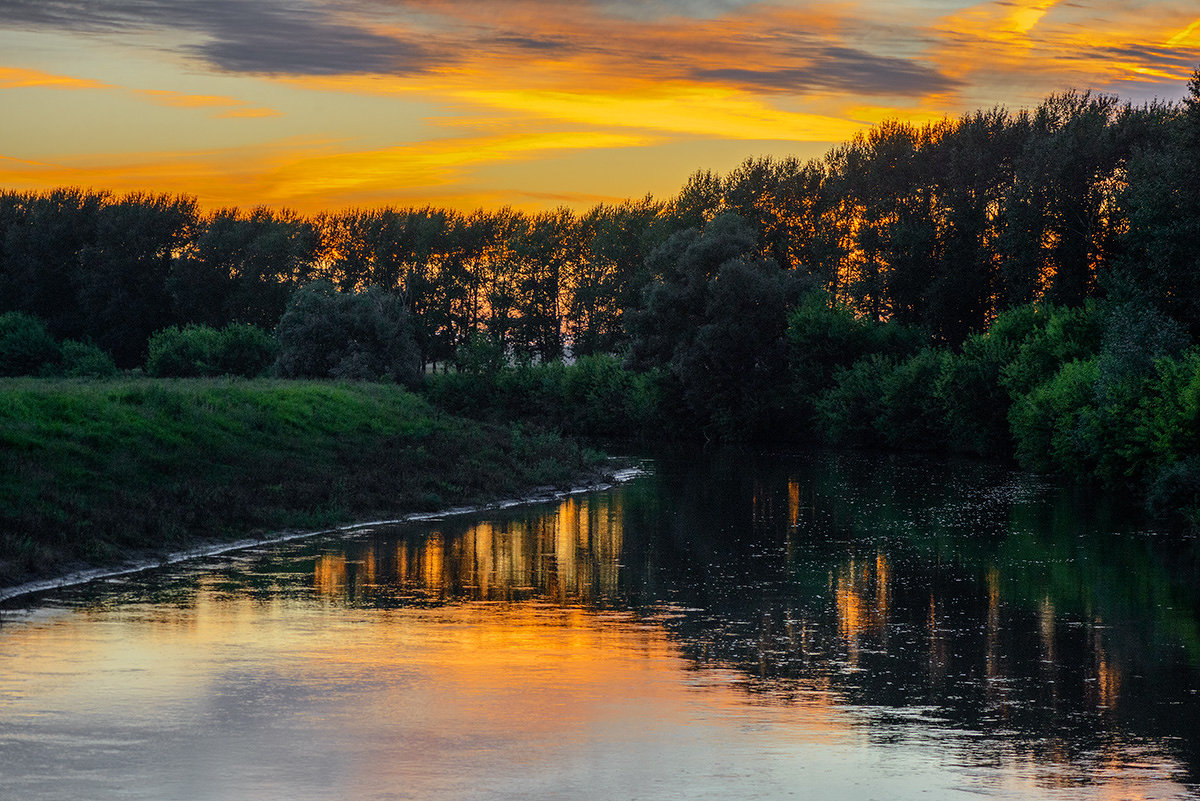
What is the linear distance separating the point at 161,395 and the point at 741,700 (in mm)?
24370

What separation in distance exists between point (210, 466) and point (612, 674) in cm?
1853

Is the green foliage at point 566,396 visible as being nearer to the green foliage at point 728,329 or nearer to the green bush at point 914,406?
the green foliage at point 728,329

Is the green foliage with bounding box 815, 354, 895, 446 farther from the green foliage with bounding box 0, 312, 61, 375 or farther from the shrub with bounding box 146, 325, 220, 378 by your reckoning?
the green foliage with bounding box 0, 312, 61, 375

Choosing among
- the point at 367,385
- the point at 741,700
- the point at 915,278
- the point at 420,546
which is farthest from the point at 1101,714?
the point at 915,278

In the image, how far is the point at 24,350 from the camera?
69375 mm

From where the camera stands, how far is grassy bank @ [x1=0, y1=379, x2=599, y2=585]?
924 inches

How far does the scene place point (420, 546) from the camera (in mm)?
26594

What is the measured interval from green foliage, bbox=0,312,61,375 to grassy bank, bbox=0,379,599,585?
31.3 meters

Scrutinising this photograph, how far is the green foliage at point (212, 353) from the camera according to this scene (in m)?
73.6

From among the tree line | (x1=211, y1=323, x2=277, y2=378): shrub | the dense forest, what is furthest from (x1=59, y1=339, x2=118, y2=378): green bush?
the tree line

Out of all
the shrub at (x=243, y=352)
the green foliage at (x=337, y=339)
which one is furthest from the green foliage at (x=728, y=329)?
the shrub at (x=243, y=352)

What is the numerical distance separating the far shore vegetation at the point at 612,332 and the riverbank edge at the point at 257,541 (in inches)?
→ 22.5

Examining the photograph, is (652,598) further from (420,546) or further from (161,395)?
(161,395)

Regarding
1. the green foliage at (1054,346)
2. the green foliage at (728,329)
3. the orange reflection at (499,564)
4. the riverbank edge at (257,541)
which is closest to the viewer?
the riverbank edge at (257,541)
